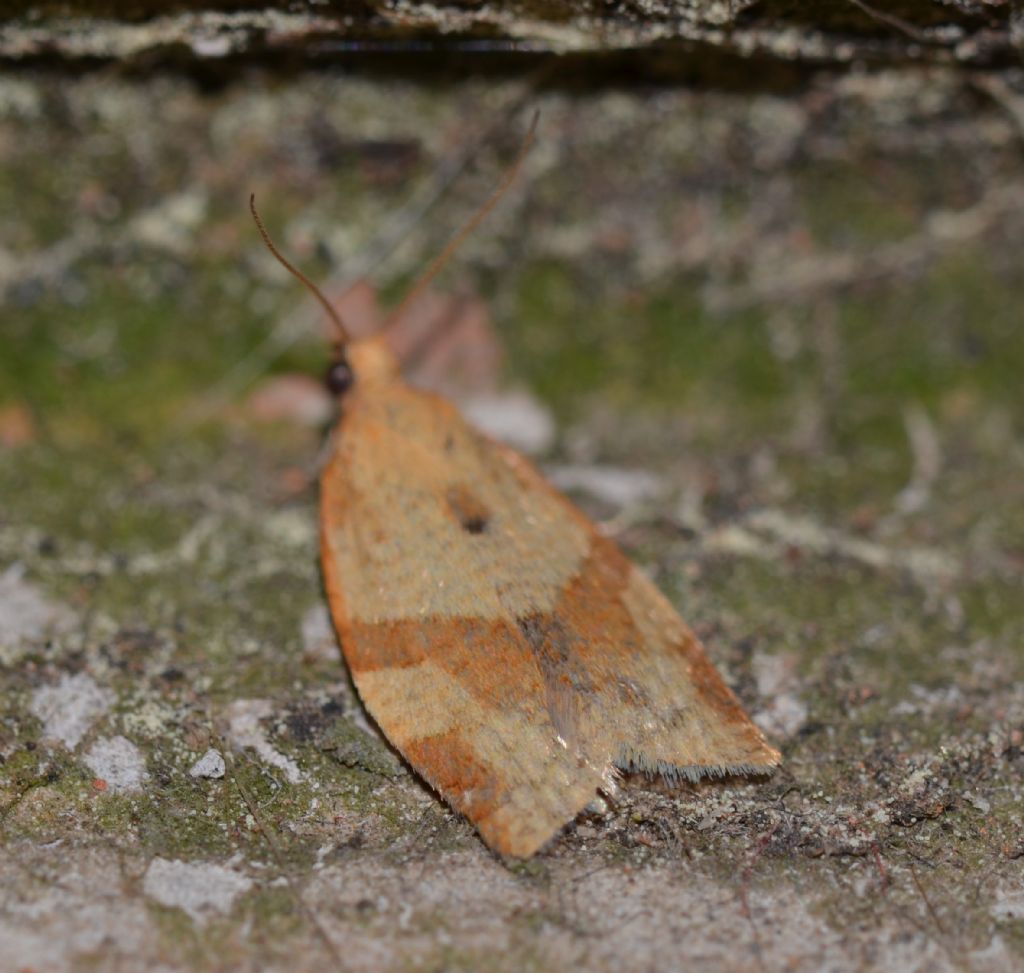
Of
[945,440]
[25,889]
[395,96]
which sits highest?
[395,96]

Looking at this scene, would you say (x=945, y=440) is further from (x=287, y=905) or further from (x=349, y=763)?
(x=287, y=905)

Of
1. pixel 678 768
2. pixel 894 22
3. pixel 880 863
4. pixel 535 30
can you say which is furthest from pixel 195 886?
pixel 894 22

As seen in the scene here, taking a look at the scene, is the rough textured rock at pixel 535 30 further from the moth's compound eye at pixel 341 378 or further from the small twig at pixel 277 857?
the small twig at pixel 277 857

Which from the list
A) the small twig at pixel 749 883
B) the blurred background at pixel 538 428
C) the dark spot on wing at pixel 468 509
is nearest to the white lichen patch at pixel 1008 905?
the blurred background at pixel 538 428

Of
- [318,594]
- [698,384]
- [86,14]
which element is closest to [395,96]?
[86,14]

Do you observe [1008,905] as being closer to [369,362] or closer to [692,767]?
[692,767]

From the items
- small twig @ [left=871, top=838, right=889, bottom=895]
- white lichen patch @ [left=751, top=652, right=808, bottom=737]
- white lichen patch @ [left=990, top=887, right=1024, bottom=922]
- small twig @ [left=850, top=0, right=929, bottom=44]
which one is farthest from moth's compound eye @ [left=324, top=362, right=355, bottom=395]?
white lichen patch @ [left=990, top=887, right=1024, bottom=922]

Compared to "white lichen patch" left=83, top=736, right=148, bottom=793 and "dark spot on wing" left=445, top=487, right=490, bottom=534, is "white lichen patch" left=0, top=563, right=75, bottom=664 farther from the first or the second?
"dark spot on wing" left=445, top=487, right=490, bottom=534
